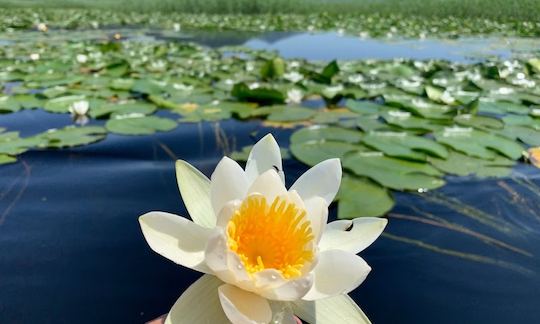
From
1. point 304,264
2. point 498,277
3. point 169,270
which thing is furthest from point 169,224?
point 498,277

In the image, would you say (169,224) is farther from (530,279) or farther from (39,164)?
(39,164)

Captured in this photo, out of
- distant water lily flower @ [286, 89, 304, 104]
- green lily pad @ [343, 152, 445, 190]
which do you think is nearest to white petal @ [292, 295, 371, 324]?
green lily pad @ [343, 152, 445, 190]

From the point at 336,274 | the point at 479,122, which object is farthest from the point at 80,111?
the point at 479,122

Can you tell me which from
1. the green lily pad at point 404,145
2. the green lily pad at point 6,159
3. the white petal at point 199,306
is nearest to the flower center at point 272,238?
the white petal at point 199,306

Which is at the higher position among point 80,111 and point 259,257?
point 259,257

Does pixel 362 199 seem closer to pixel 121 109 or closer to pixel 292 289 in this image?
pixel 292 289

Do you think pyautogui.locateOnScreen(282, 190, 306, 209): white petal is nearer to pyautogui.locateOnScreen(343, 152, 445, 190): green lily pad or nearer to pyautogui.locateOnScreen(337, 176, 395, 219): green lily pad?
pyautogui.locateOnScreen(337, 176, 395, 219): green lily pad

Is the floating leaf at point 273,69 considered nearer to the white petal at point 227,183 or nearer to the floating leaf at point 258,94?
the floating leaf at point 258,94
